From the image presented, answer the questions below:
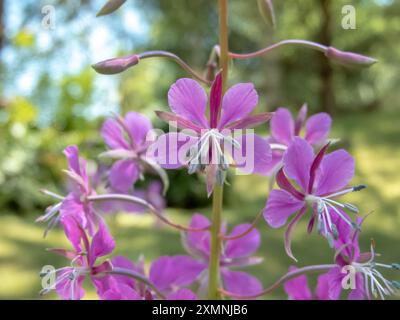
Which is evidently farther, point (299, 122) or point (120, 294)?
point (299, 122)

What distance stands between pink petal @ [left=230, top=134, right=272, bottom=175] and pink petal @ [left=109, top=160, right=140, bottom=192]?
0.20 m

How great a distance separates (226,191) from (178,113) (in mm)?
4366

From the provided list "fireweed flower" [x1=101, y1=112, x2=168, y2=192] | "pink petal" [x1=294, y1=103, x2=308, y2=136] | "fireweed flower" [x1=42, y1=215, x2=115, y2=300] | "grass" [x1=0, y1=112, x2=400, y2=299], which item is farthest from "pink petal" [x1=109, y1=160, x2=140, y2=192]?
"grass" [x1=0, y1=112, x2=400, y2=299]

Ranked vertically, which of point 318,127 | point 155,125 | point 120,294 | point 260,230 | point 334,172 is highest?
point 155,125

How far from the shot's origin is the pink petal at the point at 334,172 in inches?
23.1

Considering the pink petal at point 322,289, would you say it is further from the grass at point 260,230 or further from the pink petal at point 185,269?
the grass at point 260,230

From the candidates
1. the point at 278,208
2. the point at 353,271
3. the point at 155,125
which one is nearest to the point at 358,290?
the point at 353,271

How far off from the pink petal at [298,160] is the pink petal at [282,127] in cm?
17

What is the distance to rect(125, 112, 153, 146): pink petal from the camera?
765mm

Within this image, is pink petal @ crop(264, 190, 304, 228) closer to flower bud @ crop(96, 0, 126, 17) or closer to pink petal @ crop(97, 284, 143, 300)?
pink petal @ crop(97, 284, 143, 300)

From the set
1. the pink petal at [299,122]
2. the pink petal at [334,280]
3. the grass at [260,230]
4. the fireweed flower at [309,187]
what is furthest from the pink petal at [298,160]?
the grass at [260,230]

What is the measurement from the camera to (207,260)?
0.73 m

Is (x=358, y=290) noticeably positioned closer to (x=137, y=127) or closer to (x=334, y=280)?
(x=334, y=280)

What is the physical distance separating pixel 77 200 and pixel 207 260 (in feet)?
0.61
